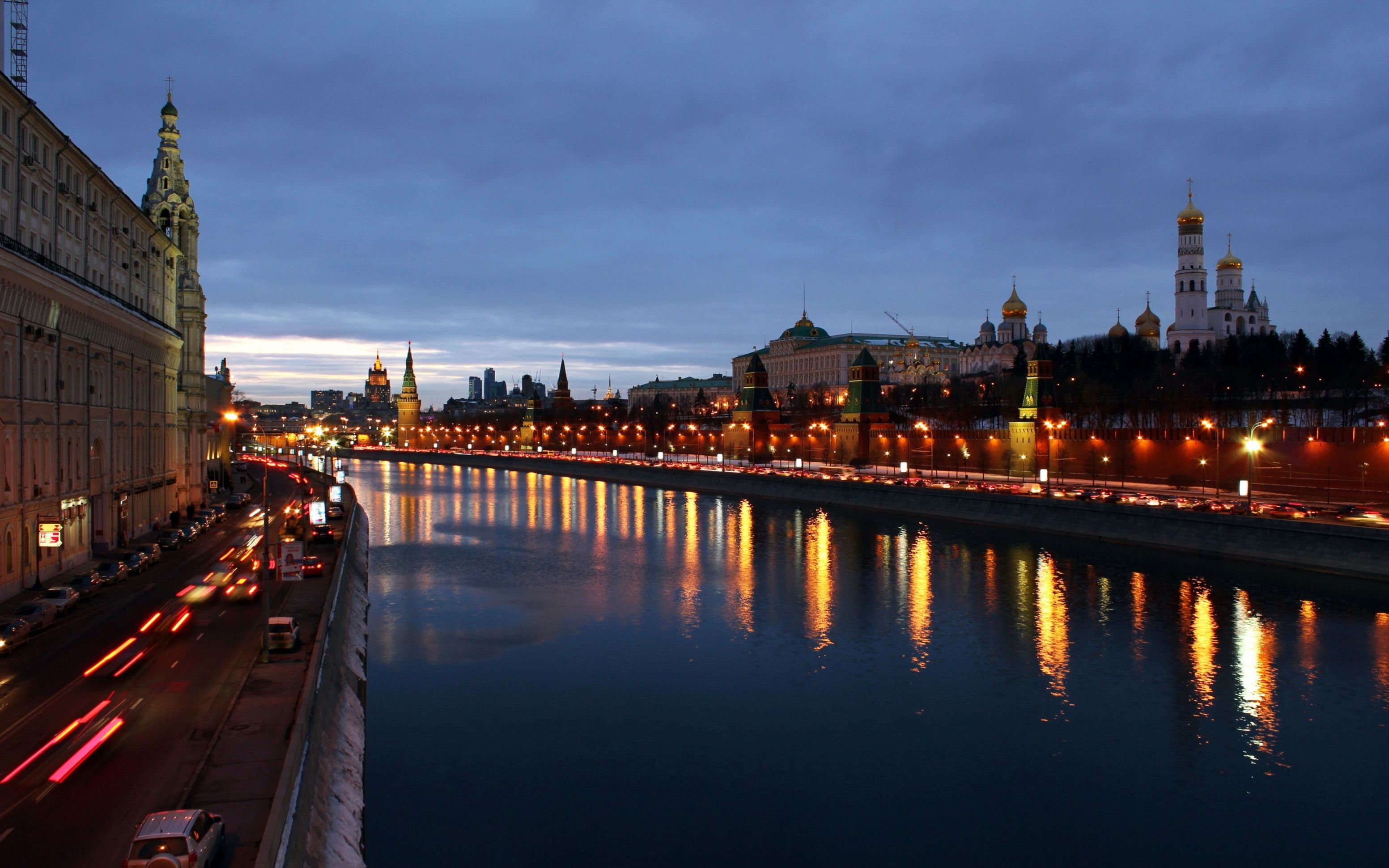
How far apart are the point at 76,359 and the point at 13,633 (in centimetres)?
1213

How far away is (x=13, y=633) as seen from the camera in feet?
59.2

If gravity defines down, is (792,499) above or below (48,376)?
below

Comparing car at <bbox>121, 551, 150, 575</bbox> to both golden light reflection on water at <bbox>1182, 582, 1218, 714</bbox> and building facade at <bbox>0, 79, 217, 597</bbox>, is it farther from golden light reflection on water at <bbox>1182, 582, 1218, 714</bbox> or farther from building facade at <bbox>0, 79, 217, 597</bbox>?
golden light reflection on water at <bbox>1182, 582, 1218, 714</bbox>

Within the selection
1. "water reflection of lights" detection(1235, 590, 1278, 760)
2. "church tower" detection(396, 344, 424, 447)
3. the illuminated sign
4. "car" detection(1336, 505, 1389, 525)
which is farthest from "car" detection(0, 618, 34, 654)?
"church tower" detection(396, 344, 424, 447)

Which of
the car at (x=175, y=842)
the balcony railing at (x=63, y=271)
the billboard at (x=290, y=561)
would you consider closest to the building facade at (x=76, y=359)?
the balcony railing at (x=63, y=271)

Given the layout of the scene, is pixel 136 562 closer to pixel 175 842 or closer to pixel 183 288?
pixel 175 842

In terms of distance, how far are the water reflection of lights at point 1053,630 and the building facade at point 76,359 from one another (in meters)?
23.6

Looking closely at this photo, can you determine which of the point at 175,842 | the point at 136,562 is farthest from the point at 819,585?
the point at 175,842

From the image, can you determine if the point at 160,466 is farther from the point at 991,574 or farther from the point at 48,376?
the point at 991,574

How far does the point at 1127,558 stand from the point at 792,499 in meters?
28.7

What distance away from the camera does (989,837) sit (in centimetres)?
1412

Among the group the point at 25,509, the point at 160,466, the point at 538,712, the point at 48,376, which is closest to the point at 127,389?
the point at 160,466

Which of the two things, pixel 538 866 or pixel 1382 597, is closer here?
pixel 538 866

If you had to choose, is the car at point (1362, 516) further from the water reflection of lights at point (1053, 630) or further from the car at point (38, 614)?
the car at point (38, 614)
